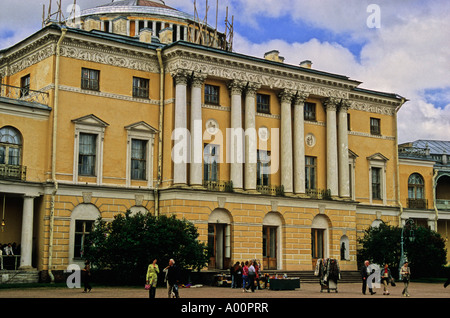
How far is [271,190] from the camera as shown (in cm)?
4578

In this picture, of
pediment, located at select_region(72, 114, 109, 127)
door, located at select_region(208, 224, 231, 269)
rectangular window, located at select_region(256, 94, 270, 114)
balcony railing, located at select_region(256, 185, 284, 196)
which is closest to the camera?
pediment, located at select_region(72, 114, 109, 127)

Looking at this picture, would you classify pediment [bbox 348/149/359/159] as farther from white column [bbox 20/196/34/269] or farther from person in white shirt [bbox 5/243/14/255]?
person in white shirt [bbox 5/243/14/255]

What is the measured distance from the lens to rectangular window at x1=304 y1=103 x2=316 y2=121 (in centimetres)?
4888

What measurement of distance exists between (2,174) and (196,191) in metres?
11.5

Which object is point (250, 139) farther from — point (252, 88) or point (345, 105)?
point (345, 105)

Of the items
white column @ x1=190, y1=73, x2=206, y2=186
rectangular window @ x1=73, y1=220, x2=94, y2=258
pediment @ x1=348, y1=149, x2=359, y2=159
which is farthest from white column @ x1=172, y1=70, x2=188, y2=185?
pediment @ x1=348, y1=149, x2=359, y2=159

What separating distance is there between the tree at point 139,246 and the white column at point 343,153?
14.8 metres

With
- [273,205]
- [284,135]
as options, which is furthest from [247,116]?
[273,205]

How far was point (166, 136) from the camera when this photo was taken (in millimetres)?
42562

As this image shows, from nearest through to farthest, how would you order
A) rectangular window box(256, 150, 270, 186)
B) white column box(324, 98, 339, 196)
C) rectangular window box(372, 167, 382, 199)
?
1. rectangular window box(256, 150, 270, 186)
2. white column box(324, 98, 339, 196)
3. rectangular window box(372, 167, 382, 199)

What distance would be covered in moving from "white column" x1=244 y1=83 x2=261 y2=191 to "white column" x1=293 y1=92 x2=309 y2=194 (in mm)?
3392

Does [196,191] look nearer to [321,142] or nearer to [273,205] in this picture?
[273,205]

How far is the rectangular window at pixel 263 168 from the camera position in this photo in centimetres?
4575
